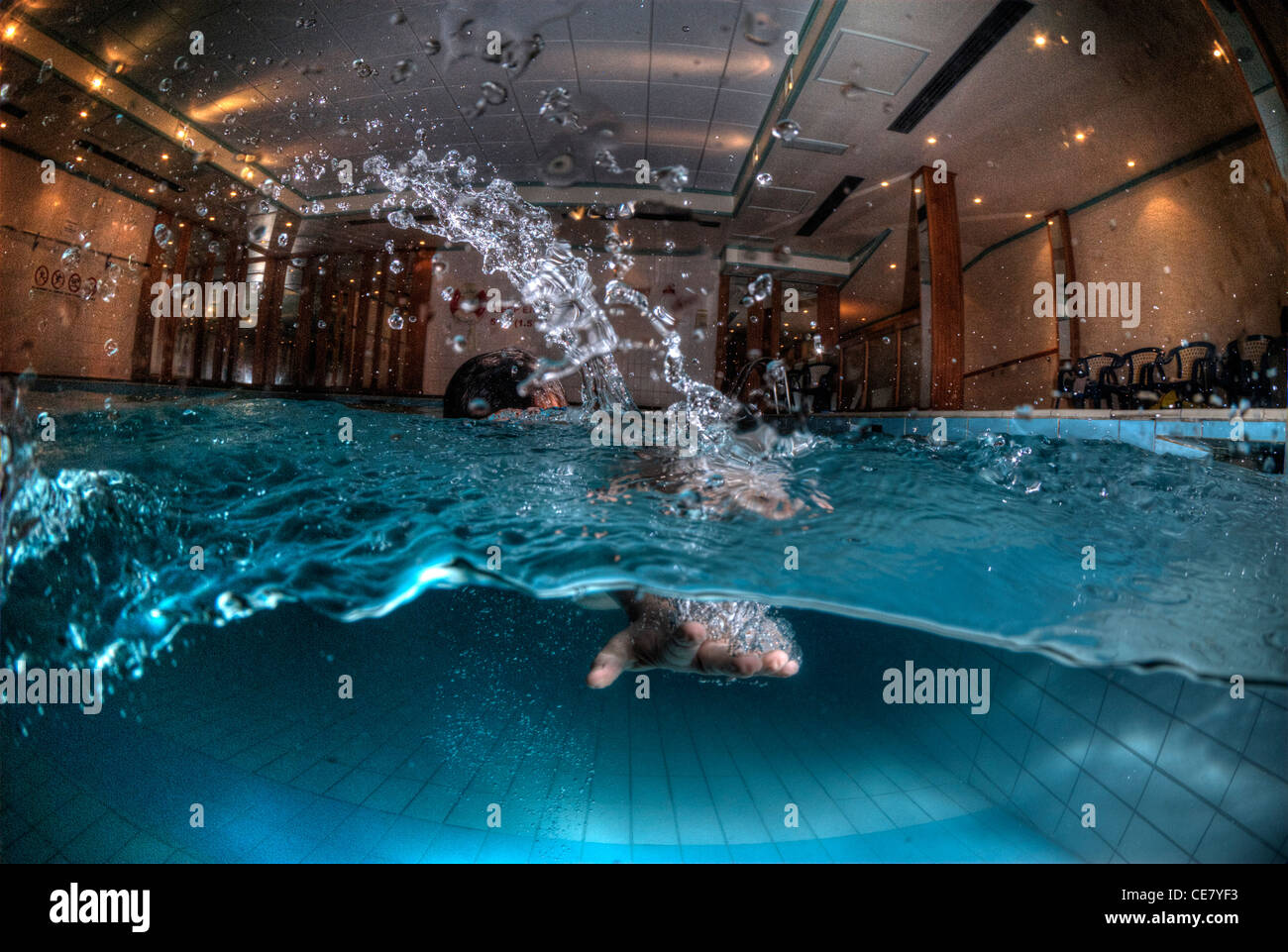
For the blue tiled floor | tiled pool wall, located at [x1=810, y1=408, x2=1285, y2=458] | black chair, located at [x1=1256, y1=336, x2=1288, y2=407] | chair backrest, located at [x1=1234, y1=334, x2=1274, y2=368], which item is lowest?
the blue tiled floor

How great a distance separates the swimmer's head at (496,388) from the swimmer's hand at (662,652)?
140 centimetres

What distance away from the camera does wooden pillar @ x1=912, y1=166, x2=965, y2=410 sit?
94.0 inches

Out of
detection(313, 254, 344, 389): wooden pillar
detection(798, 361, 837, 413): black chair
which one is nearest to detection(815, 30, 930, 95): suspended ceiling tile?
detection(798, 361, 837, 413): black chair

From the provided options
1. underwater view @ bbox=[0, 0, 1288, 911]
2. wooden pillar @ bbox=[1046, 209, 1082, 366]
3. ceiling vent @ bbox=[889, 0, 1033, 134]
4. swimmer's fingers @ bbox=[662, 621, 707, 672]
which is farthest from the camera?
wooden pillar @ bbox=[1046, 209, 1082, 366]

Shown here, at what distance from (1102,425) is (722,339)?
1946 millimetres

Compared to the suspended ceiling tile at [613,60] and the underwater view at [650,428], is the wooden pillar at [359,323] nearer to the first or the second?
the underwater view at [650,428]

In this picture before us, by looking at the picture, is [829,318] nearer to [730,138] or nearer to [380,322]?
[730,138]

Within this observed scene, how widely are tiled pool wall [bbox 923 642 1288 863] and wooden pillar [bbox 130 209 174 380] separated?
11.3 feet

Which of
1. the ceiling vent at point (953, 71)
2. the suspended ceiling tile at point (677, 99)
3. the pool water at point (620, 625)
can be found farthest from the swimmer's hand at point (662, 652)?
the ceiling vent at point (953, 71)

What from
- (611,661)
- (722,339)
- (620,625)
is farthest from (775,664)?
(722,339)

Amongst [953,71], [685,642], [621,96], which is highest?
[953,71]

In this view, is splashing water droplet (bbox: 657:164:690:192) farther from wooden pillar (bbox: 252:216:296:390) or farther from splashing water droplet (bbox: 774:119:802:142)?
wooden pillar (bbox: 252:216:296:390)

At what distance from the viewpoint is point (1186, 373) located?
2.19m

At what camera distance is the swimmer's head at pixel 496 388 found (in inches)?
97.2
